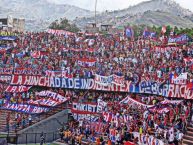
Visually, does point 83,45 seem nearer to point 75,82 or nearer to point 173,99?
point 75,82

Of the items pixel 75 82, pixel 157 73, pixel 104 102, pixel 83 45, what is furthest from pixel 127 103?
pixel 83 45

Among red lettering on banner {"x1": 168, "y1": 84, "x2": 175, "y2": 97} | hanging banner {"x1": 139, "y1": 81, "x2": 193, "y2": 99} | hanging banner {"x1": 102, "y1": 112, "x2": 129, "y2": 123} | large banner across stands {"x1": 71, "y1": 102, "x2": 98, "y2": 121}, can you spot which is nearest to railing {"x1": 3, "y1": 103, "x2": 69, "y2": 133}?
large banner across stands {"x1": 71, "y1": 102, "x2": 98, "y2": 121}

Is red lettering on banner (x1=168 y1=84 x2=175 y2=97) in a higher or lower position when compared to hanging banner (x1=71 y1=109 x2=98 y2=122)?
higher

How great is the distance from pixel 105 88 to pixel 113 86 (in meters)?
0.73

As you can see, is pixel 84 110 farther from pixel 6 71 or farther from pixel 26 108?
pixel 6 71

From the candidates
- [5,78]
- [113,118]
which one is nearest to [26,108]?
[5,78]

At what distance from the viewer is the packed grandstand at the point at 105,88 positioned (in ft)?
79.6

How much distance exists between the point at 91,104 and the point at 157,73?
522 centimetres

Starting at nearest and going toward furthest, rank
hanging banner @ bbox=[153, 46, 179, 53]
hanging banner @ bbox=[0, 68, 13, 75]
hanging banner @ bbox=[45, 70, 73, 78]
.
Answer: hanging banner @ bbox=[45, 70, 73, 78]
hanging banner @ bbox=[153, 46, 179, 53]
hanging banner @ bbox=[0, 68, 13, 75]

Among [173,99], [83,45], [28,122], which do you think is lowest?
[28,122]

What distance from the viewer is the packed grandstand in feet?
79.6

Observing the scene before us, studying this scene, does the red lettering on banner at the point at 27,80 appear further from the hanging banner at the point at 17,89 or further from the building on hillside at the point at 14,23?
the building on hillside at the point at 14,23

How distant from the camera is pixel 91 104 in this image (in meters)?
30.1

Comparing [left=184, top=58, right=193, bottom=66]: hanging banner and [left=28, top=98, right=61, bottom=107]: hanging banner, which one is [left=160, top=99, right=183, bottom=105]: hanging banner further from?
[left=28, top=98, right=61, bottom=107]: hanging banner
